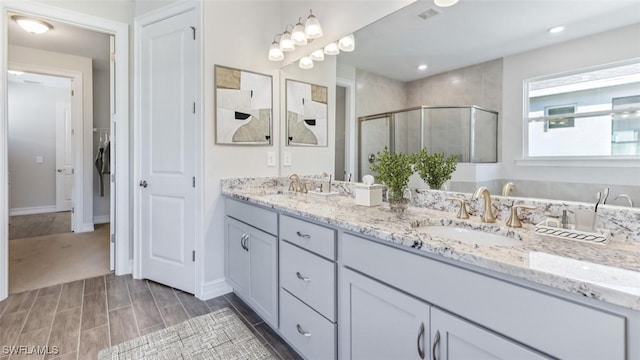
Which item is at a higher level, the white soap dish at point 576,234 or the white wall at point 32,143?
the white wall at point 32,143

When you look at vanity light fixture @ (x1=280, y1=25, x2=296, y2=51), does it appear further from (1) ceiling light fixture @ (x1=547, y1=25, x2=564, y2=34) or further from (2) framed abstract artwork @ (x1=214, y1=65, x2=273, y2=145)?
(1) ceiling light fixture @ (x1=547, y1=25, x2=564, y2=34)

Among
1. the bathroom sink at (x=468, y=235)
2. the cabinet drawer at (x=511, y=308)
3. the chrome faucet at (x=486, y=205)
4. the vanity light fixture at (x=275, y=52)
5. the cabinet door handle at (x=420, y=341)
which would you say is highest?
the vanity light fixture at (x=275, y=52)

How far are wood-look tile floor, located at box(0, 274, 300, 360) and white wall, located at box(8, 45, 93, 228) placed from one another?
2421mm

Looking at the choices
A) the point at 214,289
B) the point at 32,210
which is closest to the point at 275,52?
the point at 214,289

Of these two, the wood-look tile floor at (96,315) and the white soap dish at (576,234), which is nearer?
the white soap dish at (576,234)

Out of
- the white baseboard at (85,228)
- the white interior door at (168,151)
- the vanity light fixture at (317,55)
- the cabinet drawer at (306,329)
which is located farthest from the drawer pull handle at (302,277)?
the white baseboard at (85,228)

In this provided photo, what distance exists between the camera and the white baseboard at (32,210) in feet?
18.2

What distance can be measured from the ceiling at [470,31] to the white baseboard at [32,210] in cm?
674

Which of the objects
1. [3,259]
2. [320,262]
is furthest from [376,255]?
[3,259]

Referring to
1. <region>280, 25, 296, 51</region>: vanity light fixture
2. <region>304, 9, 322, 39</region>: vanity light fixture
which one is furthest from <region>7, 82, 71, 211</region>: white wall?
<region>304, 9, 322, 39</region>: vanity light fixture

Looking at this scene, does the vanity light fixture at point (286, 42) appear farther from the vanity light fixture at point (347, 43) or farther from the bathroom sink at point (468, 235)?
the bathroom sink at point (468, 235)

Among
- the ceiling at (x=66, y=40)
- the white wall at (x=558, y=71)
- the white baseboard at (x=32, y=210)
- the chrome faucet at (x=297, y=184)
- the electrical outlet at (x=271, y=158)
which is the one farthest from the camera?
the white baseboard at (x=32, y=210)

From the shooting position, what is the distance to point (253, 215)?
2.02 metres

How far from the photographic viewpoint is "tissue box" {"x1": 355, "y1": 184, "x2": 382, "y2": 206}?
178 cm
